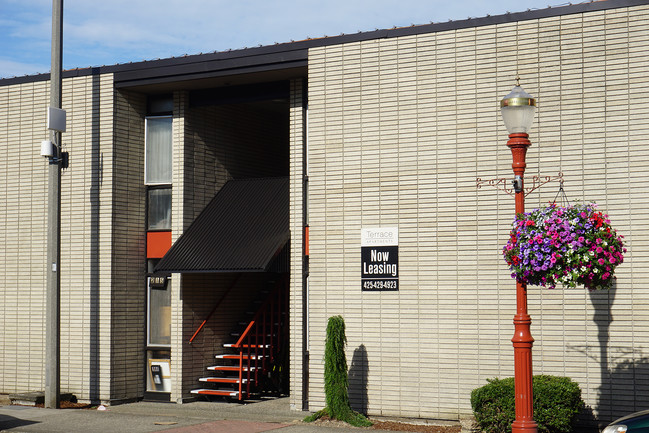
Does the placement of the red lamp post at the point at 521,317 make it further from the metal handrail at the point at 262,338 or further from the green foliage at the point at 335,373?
the metal handrail at the point at 262,338

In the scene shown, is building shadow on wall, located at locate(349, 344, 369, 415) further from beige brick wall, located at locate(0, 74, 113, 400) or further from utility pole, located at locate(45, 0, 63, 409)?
utility pole, located at locate(45, 0, 63, 409)

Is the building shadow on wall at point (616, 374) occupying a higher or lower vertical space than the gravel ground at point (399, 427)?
higher

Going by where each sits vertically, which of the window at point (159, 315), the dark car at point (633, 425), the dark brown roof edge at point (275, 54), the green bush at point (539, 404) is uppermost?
the dark brown roof edge at point (275, 54)

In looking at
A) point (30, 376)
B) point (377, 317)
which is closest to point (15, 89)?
point (30, 376)

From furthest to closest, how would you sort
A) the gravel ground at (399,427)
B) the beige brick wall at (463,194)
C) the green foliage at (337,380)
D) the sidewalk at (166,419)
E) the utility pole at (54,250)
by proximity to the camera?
1. the utility pole at (54,250)
2. the green foliage at (337,380)
3. the sidewalk at (166,419)
4. the gravel ground at (399,427)
5. the beige brick wall at (463,194)

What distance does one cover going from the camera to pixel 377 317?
13.9m

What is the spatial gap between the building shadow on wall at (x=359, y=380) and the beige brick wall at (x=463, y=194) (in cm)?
2

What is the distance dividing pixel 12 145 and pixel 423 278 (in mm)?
9750

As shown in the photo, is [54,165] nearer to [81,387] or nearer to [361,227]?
[81,387]

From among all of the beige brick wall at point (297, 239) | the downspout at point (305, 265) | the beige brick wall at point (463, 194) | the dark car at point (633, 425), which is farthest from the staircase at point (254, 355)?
the dark car at point (633, 425)

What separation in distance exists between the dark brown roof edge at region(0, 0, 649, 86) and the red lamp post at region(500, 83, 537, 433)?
170 inches

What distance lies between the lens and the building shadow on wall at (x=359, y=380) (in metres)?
13.9

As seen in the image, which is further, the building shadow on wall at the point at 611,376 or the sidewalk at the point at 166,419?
the sidewalk at the point at 166,419

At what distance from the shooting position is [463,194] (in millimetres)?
13422
